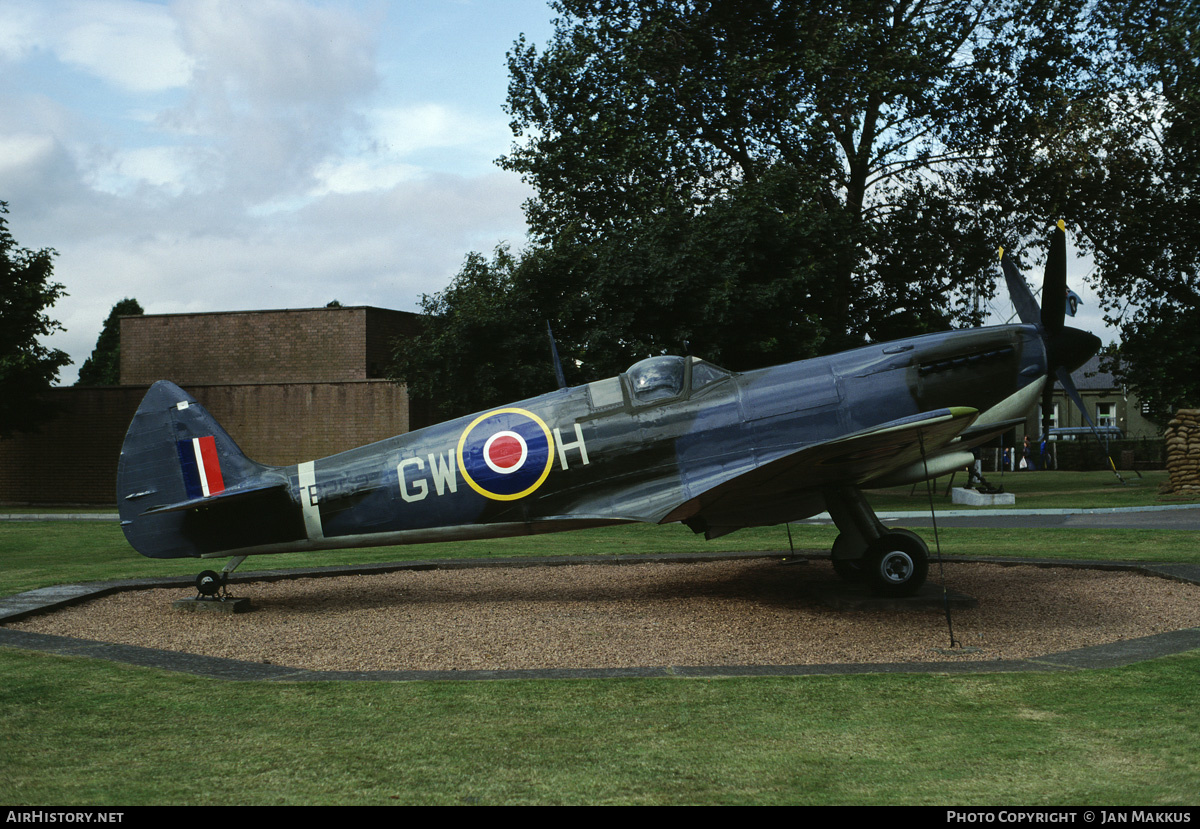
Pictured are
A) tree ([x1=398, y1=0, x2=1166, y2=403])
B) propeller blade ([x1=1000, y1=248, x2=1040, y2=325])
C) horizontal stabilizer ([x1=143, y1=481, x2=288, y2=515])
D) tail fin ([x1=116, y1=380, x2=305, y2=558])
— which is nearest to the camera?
horizontal stabilizer ([x1=143, y1=481, x2=288, y2=515])

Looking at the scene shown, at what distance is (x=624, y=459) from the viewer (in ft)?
30.1

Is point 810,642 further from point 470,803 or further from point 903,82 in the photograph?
point 903,82

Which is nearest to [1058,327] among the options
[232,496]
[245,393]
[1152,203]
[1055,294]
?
[1055,294]

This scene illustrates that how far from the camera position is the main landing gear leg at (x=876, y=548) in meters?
8.91

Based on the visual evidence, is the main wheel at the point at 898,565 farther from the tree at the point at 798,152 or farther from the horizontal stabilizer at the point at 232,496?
the tree at the point at 798,152

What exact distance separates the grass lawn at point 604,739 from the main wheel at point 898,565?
270cm

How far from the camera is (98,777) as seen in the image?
433cm

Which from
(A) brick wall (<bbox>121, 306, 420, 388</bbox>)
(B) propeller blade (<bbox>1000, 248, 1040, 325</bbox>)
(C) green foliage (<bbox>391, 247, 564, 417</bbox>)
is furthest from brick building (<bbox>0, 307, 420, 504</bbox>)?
(B) propeller blade (<bbox>1000, 248, 1040, 325</bbox>)

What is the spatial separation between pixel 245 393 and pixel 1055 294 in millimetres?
30454

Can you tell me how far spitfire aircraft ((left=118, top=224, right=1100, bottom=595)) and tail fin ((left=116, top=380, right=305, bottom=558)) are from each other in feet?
0.05

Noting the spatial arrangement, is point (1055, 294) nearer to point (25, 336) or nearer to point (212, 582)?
point (212, 582)

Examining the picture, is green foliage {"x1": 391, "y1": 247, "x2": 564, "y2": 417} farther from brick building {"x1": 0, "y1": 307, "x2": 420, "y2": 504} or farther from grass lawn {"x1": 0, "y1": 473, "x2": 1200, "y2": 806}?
grass lawn {"x1": 0, "y1": 473, "x2": 1200, "y2": 806}

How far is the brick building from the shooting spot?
1288 inches

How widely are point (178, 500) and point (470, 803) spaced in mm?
6998
